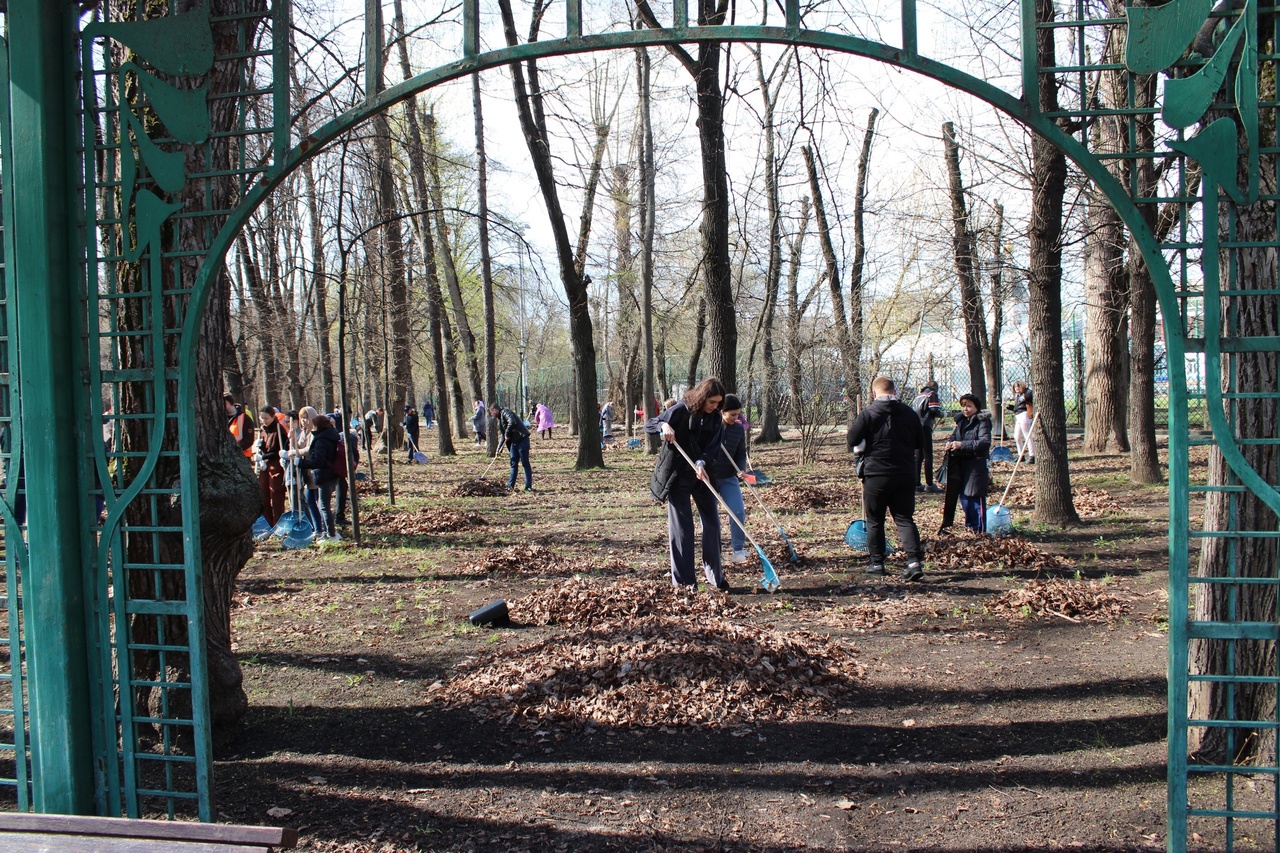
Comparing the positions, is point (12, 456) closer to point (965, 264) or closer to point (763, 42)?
point (763, 42)

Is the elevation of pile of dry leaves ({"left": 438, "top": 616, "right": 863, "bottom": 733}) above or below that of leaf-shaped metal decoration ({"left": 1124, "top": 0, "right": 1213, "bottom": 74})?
below

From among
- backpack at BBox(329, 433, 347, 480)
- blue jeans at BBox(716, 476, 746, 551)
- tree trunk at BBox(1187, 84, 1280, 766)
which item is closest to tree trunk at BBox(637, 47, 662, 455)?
backpack at BBox(329, 433, 347, 480)

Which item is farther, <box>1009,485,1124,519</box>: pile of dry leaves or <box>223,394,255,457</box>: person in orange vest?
<box>223,394,255,457</box>: person in orange vest

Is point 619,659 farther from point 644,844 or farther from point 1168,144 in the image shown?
point 1168,144

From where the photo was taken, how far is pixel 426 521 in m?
12.1

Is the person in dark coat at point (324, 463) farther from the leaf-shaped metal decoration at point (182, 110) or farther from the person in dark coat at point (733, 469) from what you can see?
the leaf-shaped metal decoration at point (182, 110)

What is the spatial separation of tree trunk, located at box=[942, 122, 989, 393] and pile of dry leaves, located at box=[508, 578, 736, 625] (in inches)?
312

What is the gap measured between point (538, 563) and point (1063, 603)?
5.01 metres

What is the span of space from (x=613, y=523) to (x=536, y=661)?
656cm

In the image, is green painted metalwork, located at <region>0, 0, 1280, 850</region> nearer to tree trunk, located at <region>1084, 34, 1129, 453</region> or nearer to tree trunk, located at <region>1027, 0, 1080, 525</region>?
tree trunk, located at <region>1027, 0, 1080, 525</region>

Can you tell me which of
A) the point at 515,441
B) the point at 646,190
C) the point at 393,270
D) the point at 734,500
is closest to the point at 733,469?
the point at 734,500

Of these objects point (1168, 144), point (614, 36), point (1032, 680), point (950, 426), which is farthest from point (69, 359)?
point (950, 426)

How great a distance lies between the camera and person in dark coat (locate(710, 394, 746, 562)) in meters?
8.48

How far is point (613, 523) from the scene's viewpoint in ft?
39.7
